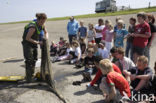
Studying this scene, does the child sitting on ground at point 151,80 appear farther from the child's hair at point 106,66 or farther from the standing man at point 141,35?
the standing man at point 141,35

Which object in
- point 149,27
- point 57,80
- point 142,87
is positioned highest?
point 149,27

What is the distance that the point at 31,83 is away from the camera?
4.95 meters

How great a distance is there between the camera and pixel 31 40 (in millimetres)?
4727

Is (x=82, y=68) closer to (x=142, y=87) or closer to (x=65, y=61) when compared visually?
(x=65, y=61)

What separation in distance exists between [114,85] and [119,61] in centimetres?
123

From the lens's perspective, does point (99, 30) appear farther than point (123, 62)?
Yes

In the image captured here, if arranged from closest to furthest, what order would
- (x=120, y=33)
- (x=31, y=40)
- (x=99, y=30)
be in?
(x=31, y=40) < (x=120, y=33) < (x=99, y=30)

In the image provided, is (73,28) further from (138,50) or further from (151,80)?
Result: (151,80)

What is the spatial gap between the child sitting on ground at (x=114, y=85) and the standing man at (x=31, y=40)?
2.24 metres

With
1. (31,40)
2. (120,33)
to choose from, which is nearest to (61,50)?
(120,33)

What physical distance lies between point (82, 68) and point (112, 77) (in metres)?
3.17

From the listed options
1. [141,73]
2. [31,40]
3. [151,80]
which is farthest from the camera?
[31,40]

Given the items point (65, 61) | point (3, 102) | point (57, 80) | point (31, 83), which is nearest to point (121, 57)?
point (57, 80)

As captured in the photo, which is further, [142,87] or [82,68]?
[82,68]
